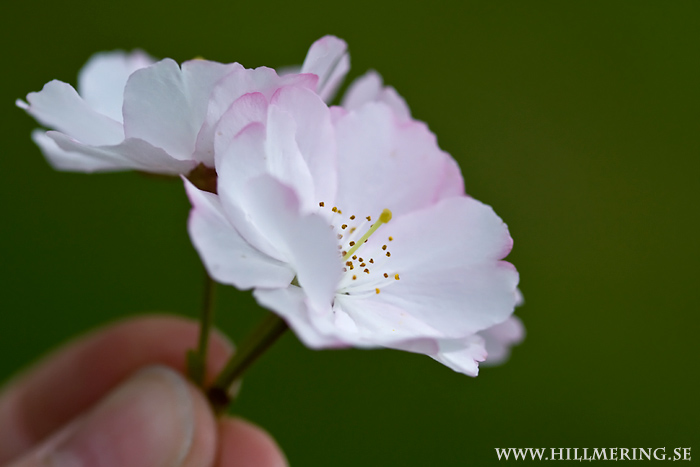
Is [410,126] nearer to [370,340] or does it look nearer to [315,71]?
[315,71]

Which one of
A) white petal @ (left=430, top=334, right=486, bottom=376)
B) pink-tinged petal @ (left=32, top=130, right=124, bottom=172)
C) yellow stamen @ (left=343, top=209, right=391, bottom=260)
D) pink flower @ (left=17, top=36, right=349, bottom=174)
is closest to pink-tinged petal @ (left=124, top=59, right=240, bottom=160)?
pink flower @ (left=17, top=36, right=349, bottom=174)

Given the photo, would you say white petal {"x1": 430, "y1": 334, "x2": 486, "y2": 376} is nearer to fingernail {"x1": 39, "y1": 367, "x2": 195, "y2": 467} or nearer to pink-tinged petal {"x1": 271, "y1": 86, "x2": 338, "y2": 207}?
pink-tinged petal {"x1": 271, "y1": 86, "x2": 338, "y2": 207}

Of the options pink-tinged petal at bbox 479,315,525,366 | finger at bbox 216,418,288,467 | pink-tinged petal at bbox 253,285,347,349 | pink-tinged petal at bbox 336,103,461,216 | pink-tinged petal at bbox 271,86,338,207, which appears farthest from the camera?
finger at bbox 216,418,288,467

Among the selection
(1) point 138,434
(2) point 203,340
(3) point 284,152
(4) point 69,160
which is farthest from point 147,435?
(3) point 284,152

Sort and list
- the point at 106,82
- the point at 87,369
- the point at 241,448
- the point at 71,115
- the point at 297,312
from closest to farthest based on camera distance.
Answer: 1. the point at 297,312
2. the point at 71,115
3. the point at 106,82
4. the point at 241,448
5. the point at 87,369

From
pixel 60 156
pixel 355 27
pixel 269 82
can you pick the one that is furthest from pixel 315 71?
pixel 355 27

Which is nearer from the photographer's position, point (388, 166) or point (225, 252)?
point (225, 252)

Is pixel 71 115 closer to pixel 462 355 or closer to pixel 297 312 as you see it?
pixel 297 312
